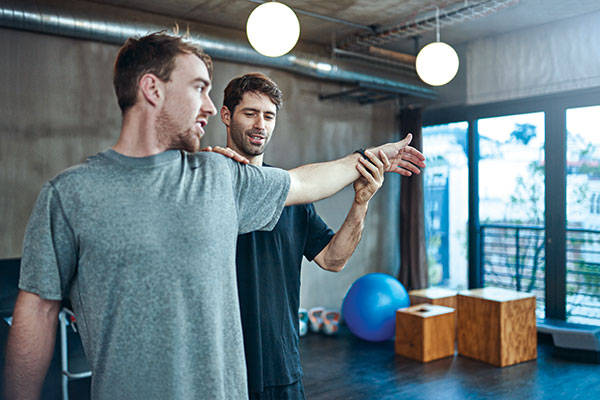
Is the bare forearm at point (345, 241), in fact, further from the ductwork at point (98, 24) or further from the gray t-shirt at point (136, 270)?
the ductwork at point (98, 24)

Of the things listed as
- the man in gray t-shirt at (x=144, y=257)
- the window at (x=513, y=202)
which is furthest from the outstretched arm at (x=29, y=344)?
the window at (x=513, y=202)

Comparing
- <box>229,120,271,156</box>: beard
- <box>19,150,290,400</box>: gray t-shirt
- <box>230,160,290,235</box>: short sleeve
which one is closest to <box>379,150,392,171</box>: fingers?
<box>230,160,290,235</box>: short sleeve

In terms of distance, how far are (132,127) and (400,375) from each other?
3.23 metres

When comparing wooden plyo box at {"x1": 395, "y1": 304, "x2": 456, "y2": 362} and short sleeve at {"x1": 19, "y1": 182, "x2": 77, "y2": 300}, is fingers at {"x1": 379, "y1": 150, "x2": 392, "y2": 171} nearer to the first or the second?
short sleeve at {"x1": 19, "y1": 182, "x2": 77, "y2": 300}

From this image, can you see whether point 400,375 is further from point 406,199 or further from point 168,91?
point 168,91

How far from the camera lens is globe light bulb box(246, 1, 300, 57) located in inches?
104

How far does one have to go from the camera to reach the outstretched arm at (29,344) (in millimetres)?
907

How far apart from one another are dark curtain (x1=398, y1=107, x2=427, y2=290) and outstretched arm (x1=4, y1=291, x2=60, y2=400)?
493cm

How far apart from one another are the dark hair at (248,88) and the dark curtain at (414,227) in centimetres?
405

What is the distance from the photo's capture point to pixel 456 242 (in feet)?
19.2

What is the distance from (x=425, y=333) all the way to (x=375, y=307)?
538 millimetres

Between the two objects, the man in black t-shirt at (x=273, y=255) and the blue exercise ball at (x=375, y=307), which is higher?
the man in black t-shirt at (x=273, y=255)

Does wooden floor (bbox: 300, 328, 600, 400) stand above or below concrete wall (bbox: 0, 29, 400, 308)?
below

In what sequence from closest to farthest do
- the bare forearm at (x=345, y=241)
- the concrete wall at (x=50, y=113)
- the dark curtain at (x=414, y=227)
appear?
the bare forearm at (x=345, y=241), the concrete wall at (x=50, y=113), the dark curtain at (x=414, y=227)
